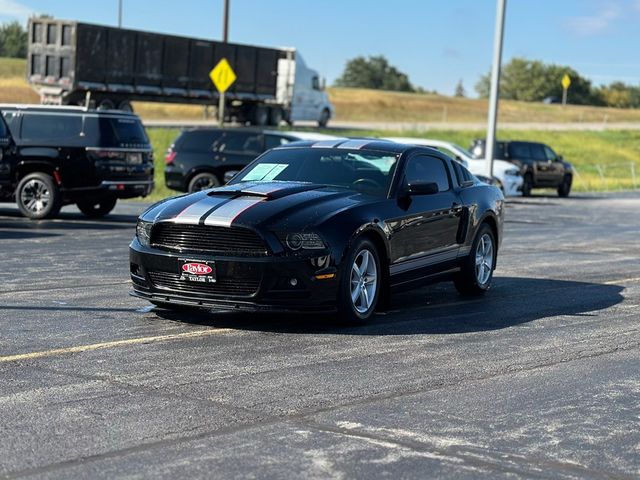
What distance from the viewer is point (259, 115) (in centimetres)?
5416

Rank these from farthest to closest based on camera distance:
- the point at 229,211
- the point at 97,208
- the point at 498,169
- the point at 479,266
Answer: the point at 498,169 < the point at 97,208 < the point at 479,266 < the point at 229,211

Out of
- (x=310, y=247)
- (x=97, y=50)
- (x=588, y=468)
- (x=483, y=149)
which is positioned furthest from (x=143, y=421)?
(x=97, y=50)

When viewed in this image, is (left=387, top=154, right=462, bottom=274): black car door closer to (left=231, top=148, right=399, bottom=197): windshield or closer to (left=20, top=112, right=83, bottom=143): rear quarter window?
(left=231, top=148, right=399, bottom=197): windshield

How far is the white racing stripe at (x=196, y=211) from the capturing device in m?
9.70

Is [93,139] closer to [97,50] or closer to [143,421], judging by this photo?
[143,421]

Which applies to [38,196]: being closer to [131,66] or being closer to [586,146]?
[131,66]

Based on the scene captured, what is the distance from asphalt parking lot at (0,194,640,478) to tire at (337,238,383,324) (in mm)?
157

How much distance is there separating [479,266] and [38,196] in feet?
34.5

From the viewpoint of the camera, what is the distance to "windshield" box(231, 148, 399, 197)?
1097cm

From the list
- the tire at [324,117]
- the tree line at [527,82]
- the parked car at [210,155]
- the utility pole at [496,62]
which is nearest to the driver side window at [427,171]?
the parked car at [210,155]

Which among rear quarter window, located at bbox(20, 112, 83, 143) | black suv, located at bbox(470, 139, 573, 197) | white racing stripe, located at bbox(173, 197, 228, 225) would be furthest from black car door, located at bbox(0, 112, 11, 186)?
black suv, located at bbox(470, 139, 573, 197)

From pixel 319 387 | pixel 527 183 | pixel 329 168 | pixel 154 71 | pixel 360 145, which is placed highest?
pixel 154 71

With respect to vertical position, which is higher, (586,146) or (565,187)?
(586,146)

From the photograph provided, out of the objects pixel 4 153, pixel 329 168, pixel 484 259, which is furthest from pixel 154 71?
pixel 329 168
